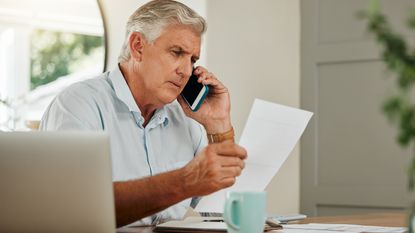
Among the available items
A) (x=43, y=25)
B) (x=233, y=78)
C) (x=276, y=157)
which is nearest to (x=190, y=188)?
(x=276, y=157)

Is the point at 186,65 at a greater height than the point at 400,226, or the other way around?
the point at 186,65

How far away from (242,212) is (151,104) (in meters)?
0.91

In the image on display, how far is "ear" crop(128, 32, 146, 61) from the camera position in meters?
2.18

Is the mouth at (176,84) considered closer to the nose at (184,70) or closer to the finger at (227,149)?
the nose at (184,70)

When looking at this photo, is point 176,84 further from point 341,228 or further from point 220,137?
point 341,228

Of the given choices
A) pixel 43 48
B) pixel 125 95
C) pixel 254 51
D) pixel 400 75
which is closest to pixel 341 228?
pixel 125 95

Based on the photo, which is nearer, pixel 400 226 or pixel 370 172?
pixel 400 226

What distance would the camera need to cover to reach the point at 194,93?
2285 mm

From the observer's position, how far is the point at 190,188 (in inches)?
64.3

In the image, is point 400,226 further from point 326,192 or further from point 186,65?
point 326,192

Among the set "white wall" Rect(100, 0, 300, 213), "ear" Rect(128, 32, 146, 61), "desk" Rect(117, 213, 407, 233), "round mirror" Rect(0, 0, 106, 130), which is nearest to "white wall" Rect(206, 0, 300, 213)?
"white wall" Rect(100, 0, 300, 213)

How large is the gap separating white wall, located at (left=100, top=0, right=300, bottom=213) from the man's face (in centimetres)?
84

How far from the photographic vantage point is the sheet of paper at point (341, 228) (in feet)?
5.35

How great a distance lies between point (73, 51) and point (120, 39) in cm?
25
